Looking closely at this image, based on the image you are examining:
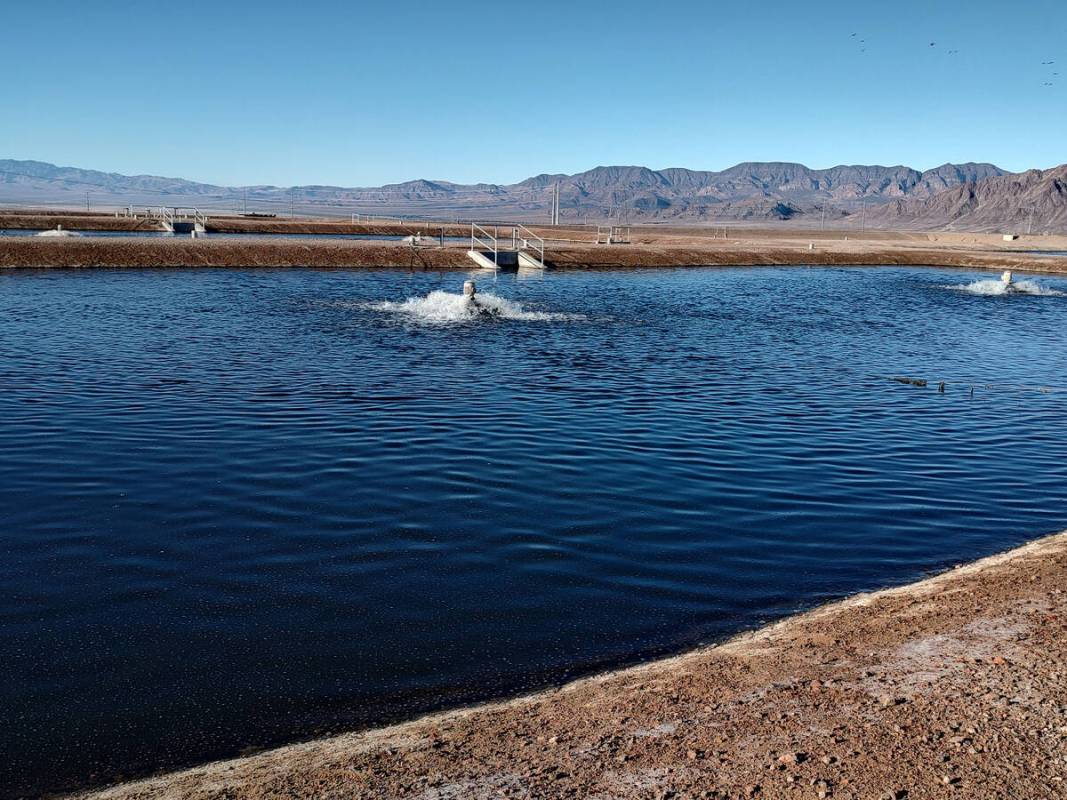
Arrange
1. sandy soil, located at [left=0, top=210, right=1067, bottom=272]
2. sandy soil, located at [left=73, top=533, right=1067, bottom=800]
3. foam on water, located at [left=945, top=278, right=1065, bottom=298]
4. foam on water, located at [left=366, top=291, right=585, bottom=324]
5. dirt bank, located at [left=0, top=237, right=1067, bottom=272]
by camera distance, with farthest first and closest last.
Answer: foam on water, located at [left=945, top=278, right=1065, bottom=298] → sandy soil, located at [left=0, top=210, right=1067, bottom=272] → dirt bank, located at [left=0, top=237, right=1067, bottom=272] → foam on water, located at [left=366, top=291, right=585, bottom=324] → sandy soil, located at [left=73, top=533, right=1067, bottom=800]

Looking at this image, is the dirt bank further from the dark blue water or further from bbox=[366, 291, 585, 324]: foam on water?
the dark blue water

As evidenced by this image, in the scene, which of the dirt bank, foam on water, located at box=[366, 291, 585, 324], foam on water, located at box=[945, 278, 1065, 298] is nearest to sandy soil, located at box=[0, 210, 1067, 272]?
the dirt bank

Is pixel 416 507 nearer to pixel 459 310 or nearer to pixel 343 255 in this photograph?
pixel 459 310

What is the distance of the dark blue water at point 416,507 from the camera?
32.0 feet

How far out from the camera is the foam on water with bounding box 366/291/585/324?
4122cm

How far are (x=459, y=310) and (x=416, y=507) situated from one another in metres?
27.9

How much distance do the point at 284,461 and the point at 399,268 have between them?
179 ft

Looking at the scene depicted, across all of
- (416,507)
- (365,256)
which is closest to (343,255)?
Result: (365,256)

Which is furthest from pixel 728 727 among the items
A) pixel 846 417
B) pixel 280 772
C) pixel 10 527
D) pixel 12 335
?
pixel 12 335

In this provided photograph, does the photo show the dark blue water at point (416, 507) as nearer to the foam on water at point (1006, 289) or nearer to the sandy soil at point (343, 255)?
the sandy soil at point (343, 255)

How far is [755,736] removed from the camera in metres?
7.80

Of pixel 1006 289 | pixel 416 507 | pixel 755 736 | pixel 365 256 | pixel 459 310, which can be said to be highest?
pixel 365 256

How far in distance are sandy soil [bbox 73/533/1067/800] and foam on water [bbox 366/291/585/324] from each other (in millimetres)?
31174

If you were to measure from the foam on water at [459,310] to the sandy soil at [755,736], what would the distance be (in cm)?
3117
